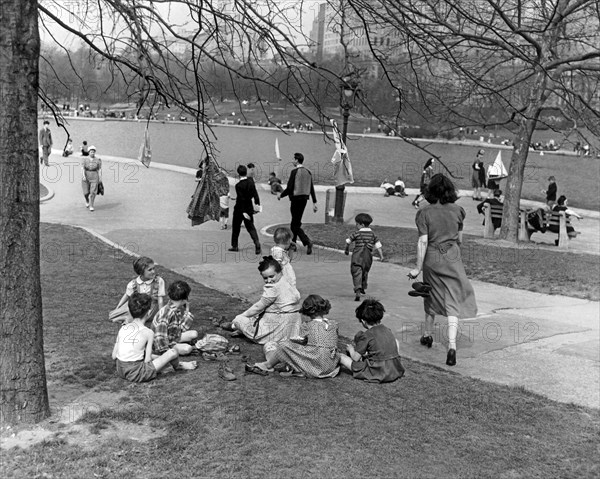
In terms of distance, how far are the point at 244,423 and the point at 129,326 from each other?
1458 millimetres

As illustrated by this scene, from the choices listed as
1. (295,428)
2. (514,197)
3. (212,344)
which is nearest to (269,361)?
(212,344)

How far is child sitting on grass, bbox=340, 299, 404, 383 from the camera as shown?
7.00m

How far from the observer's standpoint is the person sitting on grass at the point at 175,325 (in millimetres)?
7332

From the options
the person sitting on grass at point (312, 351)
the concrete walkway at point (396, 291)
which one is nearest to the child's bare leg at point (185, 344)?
the person sitting on grass at point (312, 351)

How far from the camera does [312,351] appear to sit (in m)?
6.98

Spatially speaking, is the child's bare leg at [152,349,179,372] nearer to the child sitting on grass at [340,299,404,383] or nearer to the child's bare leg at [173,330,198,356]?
the child's bare leg at [173,330,198,356]

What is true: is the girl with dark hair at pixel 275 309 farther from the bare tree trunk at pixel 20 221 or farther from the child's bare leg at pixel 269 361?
the bare tree trunk at pixel 20 221

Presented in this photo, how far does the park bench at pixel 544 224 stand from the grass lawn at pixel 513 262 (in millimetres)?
685

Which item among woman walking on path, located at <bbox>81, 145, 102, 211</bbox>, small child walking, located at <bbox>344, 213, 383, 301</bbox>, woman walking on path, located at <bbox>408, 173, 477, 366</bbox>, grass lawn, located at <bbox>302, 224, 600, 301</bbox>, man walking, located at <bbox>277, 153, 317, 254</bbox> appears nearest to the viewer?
woman walking on path, located at <bbox>408, 173, 477, 366</bbox>

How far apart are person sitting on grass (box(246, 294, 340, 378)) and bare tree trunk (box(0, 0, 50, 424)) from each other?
6.75 feet

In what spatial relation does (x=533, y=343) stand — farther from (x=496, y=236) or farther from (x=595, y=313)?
(x=496, y=236)

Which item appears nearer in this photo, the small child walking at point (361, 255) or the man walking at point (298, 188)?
the small child walking at point (361, 255)

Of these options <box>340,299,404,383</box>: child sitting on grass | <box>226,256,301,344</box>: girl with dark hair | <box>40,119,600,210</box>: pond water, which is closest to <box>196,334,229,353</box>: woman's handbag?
<box>226,256,301,344</box>: girl with dark hair

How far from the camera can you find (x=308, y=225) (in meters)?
19.1
